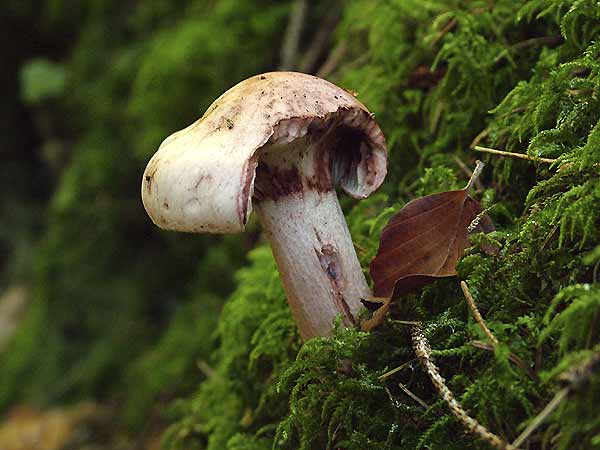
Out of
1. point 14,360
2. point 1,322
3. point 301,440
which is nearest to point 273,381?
point 301,440

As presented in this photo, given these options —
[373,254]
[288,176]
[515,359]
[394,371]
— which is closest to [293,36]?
[373,254]

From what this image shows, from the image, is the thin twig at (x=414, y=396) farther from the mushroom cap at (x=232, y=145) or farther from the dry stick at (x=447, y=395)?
the mushroom cap at (x=232, y=145)

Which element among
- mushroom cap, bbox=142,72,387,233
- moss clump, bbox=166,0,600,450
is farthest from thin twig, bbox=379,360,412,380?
mushroom cap, bbox=142,72,387,233

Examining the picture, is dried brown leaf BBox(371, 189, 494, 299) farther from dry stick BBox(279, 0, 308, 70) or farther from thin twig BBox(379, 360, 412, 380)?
dry stick BBox(279, 0, 308, 70)

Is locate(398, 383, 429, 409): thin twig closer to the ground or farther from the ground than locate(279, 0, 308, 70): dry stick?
closer to the ground

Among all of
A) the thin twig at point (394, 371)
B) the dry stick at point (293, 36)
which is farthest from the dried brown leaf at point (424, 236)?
the dry stick at point (293, 36)

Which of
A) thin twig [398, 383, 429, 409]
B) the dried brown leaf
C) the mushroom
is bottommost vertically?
thin twig [398, 383, 429, 409]

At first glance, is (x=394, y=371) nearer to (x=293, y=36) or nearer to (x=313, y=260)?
(x=313, y=260)
